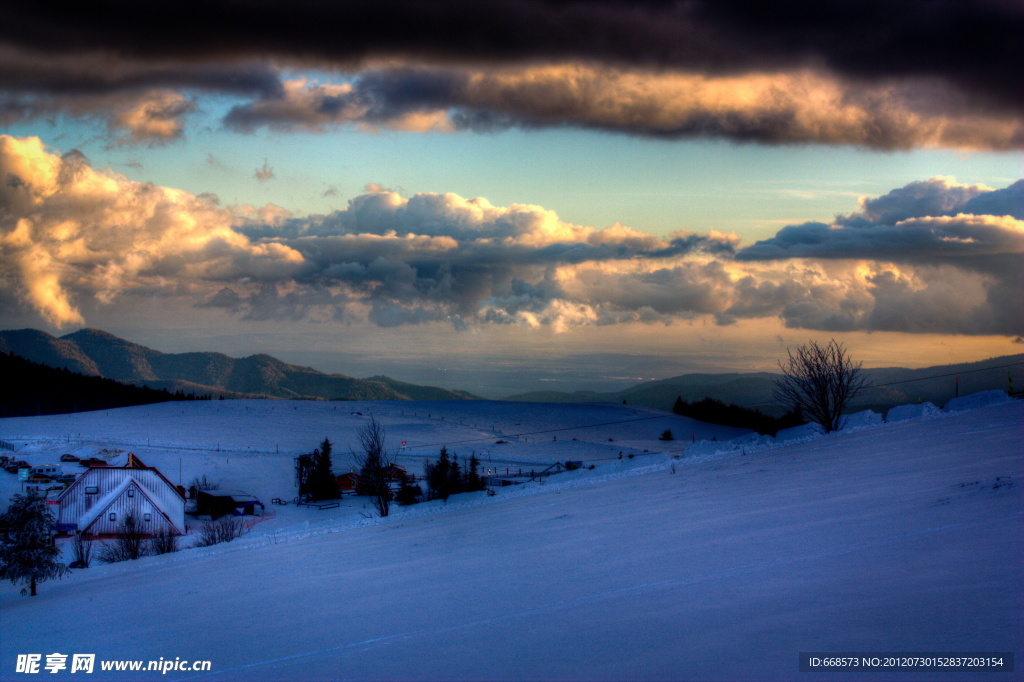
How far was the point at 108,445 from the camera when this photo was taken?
59.6 metres

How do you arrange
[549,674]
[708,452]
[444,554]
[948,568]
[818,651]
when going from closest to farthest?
[818,651] → [549,674] → [948,568] → [444,554] → [708,452]

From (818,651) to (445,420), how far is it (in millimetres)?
76305

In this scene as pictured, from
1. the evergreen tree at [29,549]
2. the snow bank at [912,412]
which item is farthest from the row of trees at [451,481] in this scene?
the snow bank at [912,412]

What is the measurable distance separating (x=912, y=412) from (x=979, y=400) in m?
2.15

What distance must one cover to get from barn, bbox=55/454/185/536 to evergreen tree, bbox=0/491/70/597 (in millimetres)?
16697

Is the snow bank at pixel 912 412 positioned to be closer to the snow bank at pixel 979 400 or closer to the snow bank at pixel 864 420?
the snow bank at pixel 864 420

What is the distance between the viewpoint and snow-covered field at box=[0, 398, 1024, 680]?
5137 millimetres

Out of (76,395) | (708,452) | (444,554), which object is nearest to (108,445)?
(708,452)

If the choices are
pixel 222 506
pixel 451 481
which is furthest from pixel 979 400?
pixel 222 506

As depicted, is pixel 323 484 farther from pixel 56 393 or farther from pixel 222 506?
pixel 56 393

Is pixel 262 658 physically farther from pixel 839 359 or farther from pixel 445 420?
pixel 445 420

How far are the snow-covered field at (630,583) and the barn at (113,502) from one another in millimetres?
15971

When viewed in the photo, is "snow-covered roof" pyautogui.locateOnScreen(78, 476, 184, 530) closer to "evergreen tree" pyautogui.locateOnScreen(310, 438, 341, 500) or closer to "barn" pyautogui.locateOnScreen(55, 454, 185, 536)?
"barn" pyautogui.locateOnScreen(55, 454, 185, 536)

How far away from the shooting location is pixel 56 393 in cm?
13200
